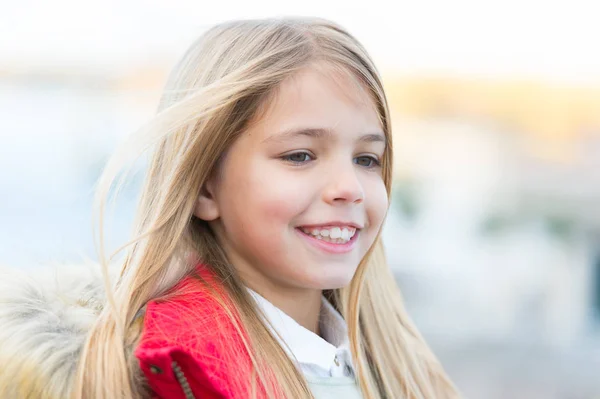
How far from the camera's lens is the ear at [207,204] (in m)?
1.10

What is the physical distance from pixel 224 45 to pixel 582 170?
316 centimetres

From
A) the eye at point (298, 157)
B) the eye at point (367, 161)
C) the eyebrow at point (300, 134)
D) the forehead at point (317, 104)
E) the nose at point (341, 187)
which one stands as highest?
the forehead at point (317, 104)

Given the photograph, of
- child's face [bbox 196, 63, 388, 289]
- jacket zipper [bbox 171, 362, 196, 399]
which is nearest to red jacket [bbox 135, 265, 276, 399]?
jacket zipper [bbox 171, 362, 196, 399]

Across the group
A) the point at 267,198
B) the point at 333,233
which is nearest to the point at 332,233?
the point at 333,233

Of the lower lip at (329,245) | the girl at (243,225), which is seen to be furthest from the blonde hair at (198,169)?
the lower lip at (329,245)

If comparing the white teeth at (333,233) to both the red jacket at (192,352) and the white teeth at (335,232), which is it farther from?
the red jacket at (192,352)

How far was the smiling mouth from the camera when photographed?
3.51 feet

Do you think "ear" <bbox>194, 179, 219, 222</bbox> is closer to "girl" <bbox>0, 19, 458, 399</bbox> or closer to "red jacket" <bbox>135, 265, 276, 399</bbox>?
"girl" <bbox>0, 19, 458, 399</bbox>

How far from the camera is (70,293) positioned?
1.09 metres

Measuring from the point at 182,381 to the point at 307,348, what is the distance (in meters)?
0.25

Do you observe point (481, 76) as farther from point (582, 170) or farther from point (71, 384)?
point (71, 384)

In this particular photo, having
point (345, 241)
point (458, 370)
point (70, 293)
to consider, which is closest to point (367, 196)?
point (345, 241)

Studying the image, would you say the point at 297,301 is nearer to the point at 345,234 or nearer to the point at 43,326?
the point at 345,234

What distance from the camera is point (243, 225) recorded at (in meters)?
1.07
